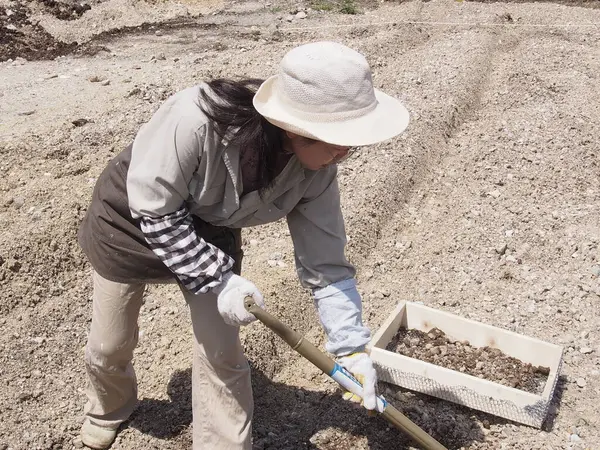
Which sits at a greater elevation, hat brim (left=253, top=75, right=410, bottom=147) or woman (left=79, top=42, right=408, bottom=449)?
hat brim (left=253, top=75, right=410, bottom=147)

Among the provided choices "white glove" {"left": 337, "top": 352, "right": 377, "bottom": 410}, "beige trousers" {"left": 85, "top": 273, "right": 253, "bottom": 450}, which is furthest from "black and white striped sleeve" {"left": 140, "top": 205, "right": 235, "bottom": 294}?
"white glove" {"left": 337, "top": 352, "right": 377, "bottom": 410}

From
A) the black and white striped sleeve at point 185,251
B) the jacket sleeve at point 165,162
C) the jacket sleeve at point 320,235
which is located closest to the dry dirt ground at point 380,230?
the jacket sleeve at point 320,235

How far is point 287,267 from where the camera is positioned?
4.26 meters

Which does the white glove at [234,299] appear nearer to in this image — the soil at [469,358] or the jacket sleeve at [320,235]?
the jacket sleeve at [320,235]

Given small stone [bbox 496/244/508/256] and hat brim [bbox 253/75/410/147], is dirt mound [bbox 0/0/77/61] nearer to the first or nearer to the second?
small stone [bbox 496/244/508/256]

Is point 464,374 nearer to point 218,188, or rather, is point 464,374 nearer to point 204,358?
point 204,358

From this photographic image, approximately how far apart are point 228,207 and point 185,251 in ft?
0.67

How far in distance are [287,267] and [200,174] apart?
2042 mm

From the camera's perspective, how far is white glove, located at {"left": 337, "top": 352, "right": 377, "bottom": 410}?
2.48 m

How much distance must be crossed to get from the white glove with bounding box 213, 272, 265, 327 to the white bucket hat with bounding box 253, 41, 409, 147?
540 mm

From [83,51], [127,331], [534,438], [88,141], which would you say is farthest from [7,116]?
[534,438]

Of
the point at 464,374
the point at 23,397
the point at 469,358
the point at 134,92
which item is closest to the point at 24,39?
the point at 134,92

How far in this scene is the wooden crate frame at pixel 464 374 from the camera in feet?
10.4

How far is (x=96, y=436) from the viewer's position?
3074 millimetres
